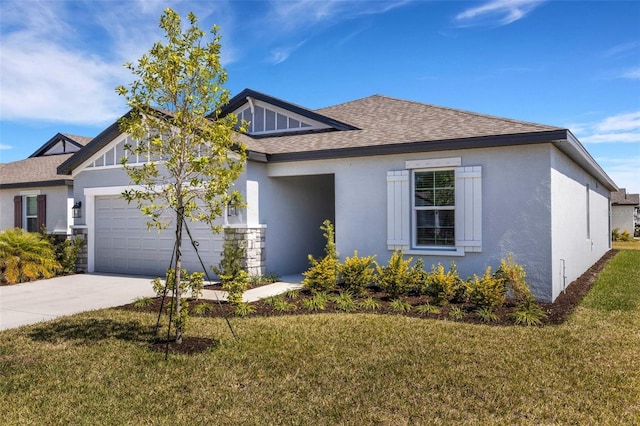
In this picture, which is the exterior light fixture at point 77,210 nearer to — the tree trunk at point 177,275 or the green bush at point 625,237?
the tree trunk at point 177,275

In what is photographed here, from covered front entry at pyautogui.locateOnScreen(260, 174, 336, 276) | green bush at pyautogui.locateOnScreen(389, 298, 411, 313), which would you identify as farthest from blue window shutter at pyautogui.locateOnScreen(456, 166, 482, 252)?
covered front entry at pyautogui.locateOnScreen(260, 174, 336, 276)

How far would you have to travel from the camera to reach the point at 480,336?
612cm

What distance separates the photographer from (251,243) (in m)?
10.6

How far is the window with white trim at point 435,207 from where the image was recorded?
355 inches

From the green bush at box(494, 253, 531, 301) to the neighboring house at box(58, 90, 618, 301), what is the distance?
1.64 feet

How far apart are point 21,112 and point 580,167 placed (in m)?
17.7

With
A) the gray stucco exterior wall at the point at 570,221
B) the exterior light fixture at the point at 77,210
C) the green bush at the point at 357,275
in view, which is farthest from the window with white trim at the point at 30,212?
the gray stucco exterior wall at the point at 570,221

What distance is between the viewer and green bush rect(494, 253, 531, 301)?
25.6 feet

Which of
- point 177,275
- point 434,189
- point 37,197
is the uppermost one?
point 37,197

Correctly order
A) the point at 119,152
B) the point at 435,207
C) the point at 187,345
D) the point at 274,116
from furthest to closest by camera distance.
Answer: the point at 274,116 < the point at 119,152 < the point at 435,207 < the point at 187,345

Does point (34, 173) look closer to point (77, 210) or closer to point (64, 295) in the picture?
point (77, 210)

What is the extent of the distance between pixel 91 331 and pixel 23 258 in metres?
7.00

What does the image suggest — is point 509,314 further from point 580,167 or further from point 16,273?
point 16,273

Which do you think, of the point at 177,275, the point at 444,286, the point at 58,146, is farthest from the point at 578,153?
the point at 58,146
